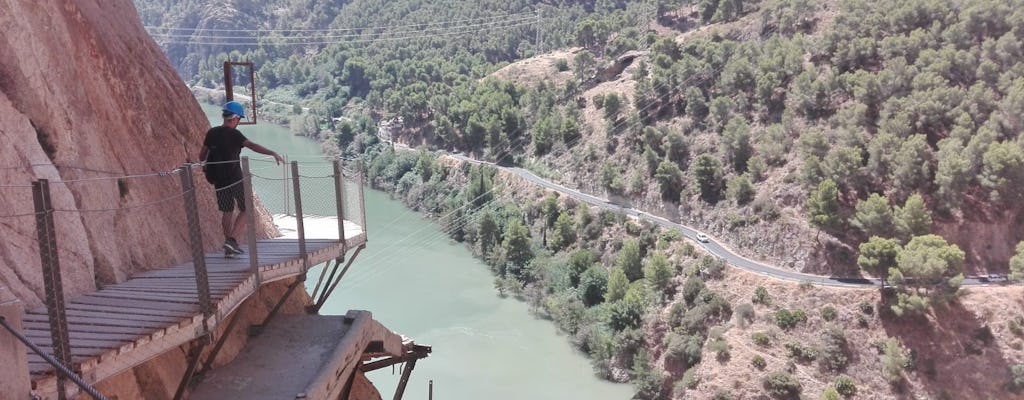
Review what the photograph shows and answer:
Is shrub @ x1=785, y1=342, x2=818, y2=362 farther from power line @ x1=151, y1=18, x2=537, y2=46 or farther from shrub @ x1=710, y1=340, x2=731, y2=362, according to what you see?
power line @ x1=151, y1=18, x2=537, y2=46

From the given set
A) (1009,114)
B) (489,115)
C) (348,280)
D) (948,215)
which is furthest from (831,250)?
(489,115)

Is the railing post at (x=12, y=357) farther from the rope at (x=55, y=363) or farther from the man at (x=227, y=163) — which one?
the man at (x=227, y=163)

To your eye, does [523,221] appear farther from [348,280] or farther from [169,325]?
[169,325]

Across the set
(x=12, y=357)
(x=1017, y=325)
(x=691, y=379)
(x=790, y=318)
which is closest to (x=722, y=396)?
(x=691, y=379)

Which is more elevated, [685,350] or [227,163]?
[227,163]

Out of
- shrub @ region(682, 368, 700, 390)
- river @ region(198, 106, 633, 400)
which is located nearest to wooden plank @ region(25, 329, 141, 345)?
river @ region(198, 106, 633, 400)

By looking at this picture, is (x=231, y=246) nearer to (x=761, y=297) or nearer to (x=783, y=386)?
(x=783, y=386)
